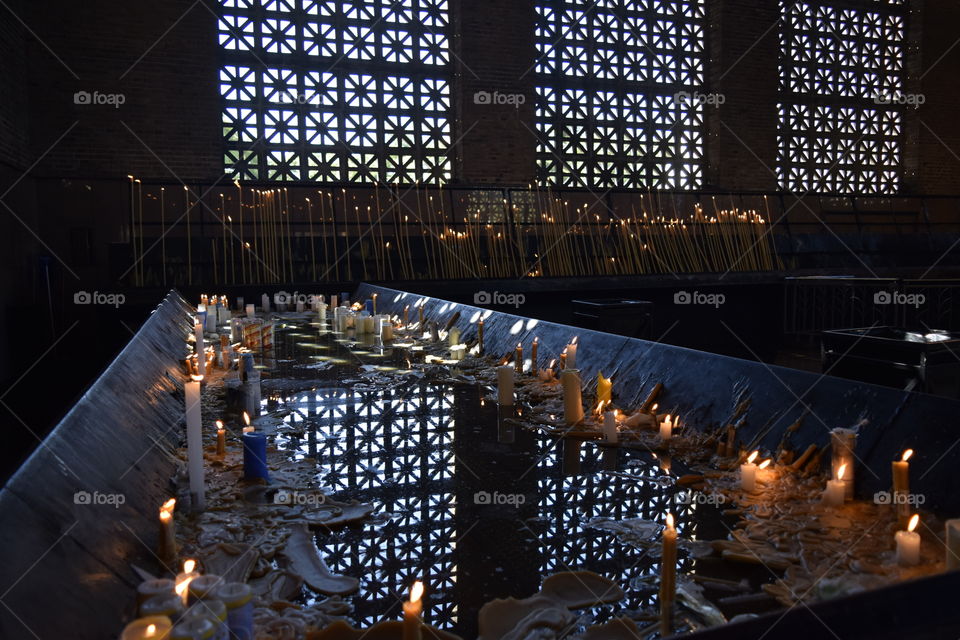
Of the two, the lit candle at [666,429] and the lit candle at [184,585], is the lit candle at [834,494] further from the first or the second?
the lit candle at [184,585]

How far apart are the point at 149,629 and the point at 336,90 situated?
35.0 ft

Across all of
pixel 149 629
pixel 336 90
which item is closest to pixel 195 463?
pixel 149 629

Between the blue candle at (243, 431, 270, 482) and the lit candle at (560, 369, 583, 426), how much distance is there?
111 cm

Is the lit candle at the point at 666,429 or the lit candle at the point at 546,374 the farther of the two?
the lit candle at the point at 546,374

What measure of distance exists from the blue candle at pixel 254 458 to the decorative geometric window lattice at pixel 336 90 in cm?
882

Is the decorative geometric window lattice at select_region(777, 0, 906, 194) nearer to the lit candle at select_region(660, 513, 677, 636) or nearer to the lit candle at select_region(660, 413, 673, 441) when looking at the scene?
the lit candle at select_region(660, 413, 673, 441)

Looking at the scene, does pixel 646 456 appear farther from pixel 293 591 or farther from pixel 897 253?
pixel 897 253

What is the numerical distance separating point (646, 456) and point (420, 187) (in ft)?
26.9

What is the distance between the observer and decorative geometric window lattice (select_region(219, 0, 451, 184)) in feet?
33.7

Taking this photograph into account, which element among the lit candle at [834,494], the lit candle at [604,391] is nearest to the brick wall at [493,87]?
the lit candle at [604,391]

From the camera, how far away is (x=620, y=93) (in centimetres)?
1226

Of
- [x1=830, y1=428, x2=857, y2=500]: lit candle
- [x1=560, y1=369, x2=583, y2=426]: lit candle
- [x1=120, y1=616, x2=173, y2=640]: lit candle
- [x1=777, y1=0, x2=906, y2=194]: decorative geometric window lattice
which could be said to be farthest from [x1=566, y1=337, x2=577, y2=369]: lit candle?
[x1=777, y1=0, x2=906, y2=194]: decorative geometric window lattice

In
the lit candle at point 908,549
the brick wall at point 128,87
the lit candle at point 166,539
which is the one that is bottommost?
the lit candle at point 908,549

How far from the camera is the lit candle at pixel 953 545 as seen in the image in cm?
130
